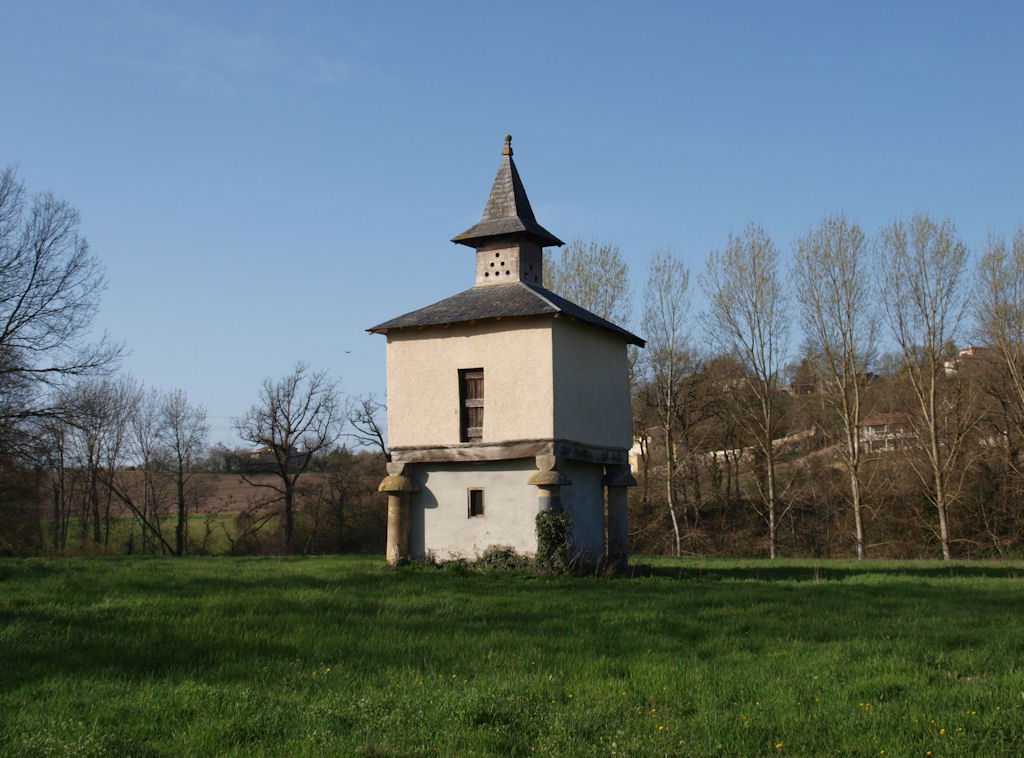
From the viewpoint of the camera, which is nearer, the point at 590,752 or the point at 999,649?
the point at 590,752

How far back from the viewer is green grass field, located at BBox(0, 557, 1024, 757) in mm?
7578

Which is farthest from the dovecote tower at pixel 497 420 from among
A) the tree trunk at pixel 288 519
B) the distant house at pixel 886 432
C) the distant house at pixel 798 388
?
the distant house at pixel 798 388

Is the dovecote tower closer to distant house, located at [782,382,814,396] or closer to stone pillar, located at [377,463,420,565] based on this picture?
stone pillar, located at [377,463,420,565]

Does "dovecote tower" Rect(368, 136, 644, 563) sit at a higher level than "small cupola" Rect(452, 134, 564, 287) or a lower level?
lower

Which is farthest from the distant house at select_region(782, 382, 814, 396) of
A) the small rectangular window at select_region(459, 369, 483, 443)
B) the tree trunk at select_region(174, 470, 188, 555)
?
the tree trunk at select_region(174, 470, 188, 555)

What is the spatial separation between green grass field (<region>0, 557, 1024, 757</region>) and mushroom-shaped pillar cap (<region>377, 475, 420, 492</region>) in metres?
5.51

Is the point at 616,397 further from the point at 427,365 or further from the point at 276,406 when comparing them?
the point at 276,406

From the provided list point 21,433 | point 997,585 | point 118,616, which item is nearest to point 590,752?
point 118,616

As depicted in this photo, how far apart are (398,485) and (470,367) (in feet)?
11.2

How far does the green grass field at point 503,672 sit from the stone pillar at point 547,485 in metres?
4.34

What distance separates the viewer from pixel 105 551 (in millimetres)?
40469

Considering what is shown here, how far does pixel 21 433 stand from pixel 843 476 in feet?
114

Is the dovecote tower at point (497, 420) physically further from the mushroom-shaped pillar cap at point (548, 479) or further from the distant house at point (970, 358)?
the distant house at point (970, 358)

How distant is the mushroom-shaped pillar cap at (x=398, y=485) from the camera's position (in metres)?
22.9
